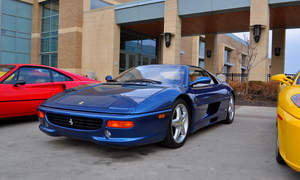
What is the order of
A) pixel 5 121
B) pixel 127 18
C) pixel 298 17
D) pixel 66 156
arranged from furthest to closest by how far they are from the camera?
pixel 127 18, pixel 298 17, pixel 5 121, pixel 66 156

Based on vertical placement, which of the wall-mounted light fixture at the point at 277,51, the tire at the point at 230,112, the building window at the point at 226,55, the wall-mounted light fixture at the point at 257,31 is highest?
the building window at the point at 226,55

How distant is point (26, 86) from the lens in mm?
4977

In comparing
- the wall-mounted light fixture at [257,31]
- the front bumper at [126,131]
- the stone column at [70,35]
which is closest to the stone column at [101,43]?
the stone column at [70,35]

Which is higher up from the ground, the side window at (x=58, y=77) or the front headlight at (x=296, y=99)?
the side window at (x=58, y=77)

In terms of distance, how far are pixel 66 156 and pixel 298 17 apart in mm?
16422

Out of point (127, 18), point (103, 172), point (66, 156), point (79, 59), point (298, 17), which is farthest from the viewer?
point (79, 59)

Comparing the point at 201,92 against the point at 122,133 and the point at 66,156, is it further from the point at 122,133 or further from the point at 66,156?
the point at 66,156

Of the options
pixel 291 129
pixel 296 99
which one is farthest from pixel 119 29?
pixel 291 129

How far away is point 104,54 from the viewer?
1845cm

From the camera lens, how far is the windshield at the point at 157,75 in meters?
3.96

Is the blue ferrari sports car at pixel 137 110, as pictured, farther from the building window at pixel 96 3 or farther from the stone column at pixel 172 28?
the building window at pixel 96 3

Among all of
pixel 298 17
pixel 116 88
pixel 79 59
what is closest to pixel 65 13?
pixel 79 59

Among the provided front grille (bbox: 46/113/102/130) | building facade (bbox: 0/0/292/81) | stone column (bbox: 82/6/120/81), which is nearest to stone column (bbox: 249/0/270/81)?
building facade (bbox: 0/0/292/81)

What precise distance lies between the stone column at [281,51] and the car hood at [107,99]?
16237 millimetres
